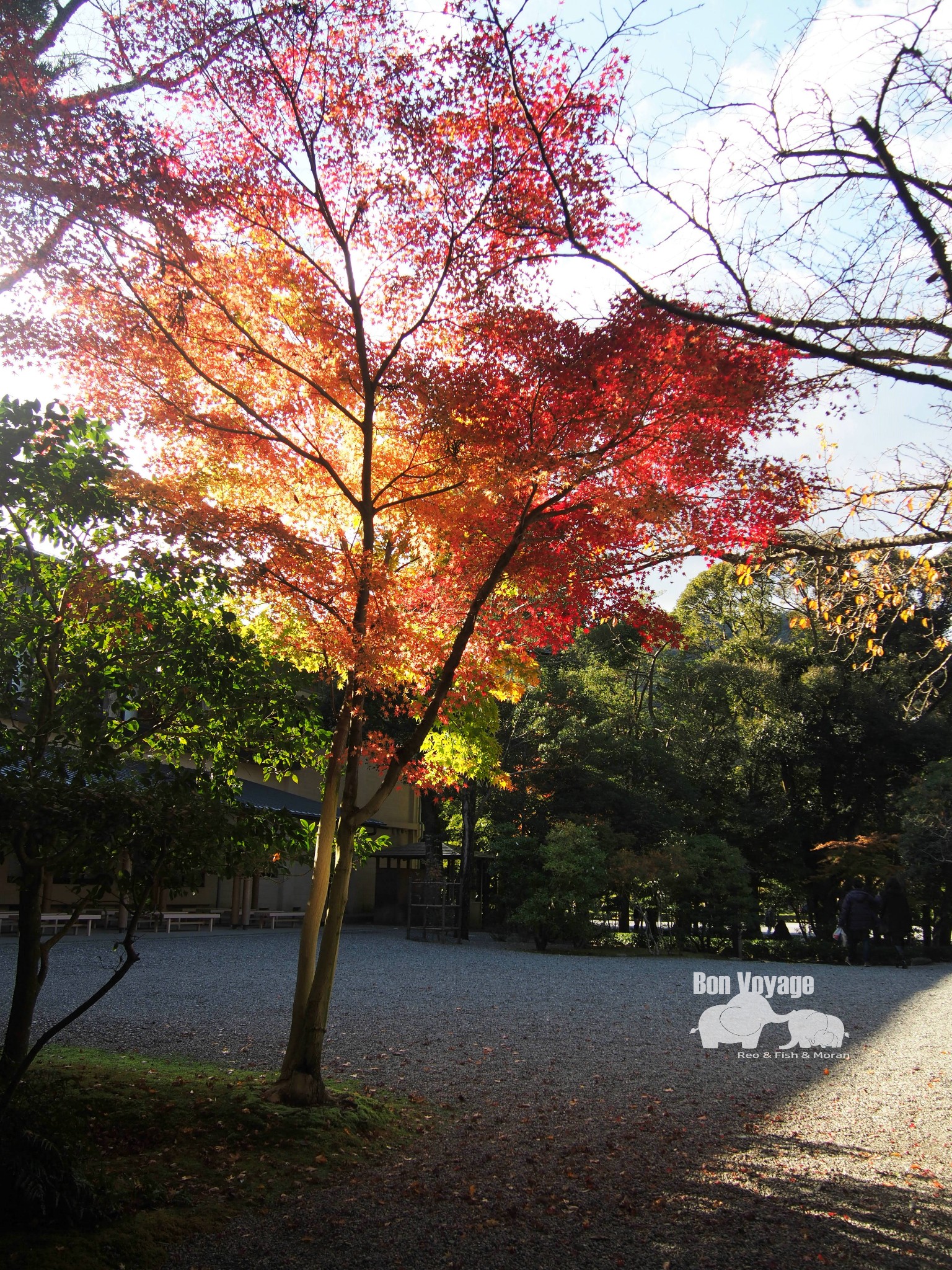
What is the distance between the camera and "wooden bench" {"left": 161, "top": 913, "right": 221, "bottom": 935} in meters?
16.8

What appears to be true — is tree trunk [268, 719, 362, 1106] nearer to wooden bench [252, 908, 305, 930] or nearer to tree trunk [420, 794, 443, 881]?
tree trunk [420, 794, 443, 881]

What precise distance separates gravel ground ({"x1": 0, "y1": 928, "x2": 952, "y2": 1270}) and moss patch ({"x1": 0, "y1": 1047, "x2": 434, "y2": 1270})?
0.59ft

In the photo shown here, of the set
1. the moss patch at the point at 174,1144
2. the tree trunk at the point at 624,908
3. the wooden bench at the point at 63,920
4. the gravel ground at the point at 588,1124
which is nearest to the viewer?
the moss patch at the point at 174,1144

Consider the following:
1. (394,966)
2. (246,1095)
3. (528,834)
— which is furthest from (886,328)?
(528,834)

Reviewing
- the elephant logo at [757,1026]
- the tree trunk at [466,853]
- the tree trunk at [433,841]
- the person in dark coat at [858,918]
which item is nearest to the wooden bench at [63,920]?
the tree trunk at [433,841]

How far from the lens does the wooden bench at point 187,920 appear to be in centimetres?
1680

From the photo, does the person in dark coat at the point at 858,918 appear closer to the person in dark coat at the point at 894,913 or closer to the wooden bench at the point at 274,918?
the person in dark coat at the point at 894,913

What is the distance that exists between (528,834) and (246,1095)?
14.1m

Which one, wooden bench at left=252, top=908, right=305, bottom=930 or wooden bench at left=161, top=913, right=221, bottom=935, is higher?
wooden bench at left=161, top=913, right=221, bottom=935

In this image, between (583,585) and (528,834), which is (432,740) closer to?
(583,585)

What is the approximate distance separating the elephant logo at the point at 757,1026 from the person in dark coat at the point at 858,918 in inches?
265

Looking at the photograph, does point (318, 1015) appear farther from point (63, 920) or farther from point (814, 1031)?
point (63, 920)

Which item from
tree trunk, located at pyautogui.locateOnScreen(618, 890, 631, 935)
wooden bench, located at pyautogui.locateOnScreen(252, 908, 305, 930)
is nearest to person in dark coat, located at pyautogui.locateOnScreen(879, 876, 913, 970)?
tree trunk, located at pyautogui.locateOnScreen(618, 890, 631, 935)

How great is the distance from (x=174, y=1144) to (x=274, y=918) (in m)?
16.9
